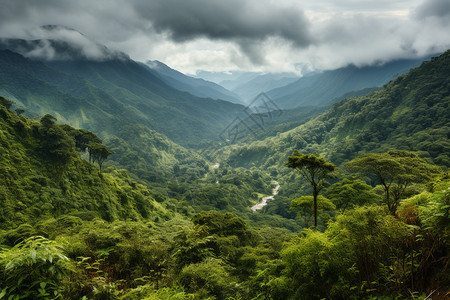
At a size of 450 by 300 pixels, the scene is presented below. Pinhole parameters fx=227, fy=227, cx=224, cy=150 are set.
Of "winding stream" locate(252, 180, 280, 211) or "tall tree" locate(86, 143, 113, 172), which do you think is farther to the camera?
"winding stream" locate(252, 180, 280, 211)

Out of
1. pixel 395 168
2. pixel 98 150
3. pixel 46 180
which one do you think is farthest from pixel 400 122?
pixel 46 180

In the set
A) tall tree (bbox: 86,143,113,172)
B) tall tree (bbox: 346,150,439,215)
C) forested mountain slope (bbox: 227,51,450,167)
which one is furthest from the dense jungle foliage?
forested mountain slope (bbox: 227,51,450,167)

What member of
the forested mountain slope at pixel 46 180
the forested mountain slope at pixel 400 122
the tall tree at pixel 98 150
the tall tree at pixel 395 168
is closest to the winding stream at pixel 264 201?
the forested mountain slope at pixel 400 122

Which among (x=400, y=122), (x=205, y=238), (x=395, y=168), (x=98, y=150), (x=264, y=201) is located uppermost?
(x=98, y=150)

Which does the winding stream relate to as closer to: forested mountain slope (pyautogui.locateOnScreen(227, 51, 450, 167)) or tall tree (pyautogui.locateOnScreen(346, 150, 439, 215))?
forested mountain slope (pyautogui.locateOnScreen(227, 51, 450, 167))

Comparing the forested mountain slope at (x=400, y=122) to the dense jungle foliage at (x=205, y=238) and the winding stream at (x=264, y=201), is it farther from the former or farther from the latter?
the dense jungle foliage at (x=205, y=238)

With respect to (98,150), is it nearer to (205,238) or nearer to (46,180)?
(46,180)

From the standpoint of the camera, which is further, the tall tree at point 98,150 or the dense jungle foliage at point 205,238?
the tall tree at point 98,150

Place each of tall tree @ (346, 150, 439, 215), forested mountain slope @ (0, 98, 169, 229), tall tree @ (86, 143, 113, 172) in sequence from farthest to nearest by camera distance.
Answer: tall tree @ (86, 143, 113, 172) < forested mountain slope @ (0, 98, 169, 229) < tall tree @ (346, 150, 439, 215)

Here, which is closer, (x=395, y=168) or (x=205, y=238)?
(x=205, y=238)
